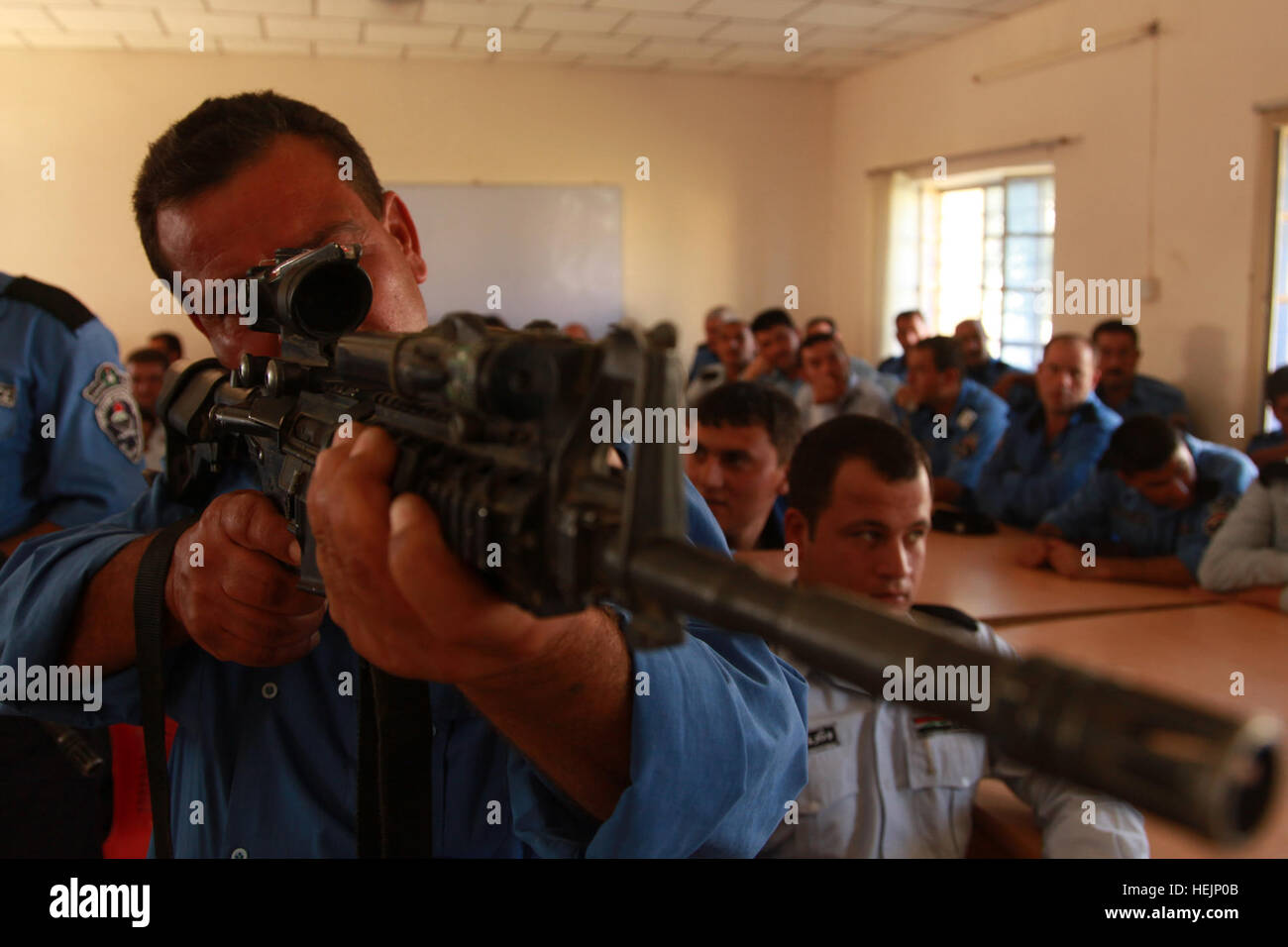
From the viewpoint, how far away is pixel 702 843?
2.60 feet

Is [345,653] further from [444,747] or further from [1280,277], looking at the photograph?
[1280,277]

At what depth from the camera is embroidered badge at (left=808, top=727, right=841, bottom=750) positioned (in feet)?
Result: 5.56

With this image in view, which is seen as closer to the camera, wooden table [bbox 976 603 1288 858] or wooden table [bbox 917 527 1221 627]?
wooden table [bbox 976 603 1288 858]

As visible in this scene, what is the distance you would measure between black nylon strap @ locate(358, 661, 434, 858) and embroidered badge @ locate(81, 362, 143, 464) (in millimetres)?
1493

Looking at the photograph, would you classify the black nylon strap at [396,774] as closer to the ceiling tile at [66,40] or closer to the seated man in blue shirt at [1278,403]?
the seated man in blue shirt at [1278,403]

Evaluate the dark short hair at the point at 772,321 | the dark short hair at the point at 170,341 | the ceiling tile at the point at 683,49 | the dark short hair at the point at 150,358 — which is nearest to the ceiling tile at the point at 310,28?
the ceiling tile at the point at 683,49

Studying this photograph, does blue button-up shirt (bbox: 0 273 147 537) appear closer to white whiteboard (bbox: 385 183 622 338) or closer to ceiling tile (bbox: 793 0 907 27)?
ceiling tile (bbox: 793 0 907 27)

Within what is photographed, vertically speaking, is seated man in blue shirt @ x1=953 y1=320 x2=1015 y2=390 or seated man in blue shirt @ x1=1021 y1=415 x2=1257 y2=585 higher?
seated man in blue shirt @ x1=953 y1=320 x2=1015 y2=390

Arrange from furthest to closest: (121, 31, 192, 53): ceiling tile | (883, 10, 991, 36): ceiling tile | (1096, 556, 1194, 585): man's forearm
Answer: (121, 31, 192, 53): ceiling tile → (883, 10, 991, 36): ceiling tile → (1096, 556, 1194, 585): man's forearm

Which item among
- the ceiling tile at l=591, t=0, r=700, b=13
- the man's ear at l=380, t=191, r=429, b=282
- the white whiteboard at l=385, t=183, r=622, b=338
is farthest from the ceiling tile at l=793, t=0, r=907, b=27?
the man's ear at l=380, t=191, r=429, b=282

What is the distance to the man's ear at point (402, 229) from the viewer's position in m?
1.12

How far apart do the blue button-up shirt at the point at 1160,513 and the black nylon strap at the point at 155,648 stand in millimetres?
2952

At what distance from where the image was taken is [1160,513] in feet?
10.6
